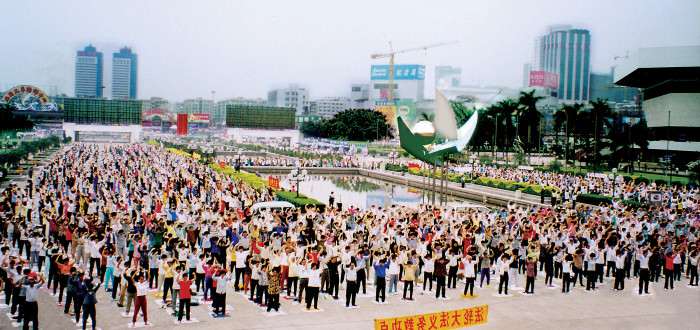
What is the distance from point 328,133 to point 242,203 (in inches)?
3348

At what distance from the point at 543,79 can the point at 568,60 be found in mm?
18927

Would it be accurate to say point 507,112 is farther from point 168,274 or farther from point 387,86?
point 387,86

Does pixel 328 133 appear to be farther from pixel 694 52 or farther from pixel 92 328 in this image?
pixel 92 328

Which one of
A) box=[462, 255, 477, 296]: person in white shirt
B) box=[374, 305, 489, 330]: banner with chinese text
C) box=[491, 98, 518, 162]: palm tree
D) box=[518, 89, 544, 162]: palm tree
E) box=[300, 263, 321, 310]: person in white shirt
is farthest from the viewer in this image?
box=[491, 98, 518, 162]: palm tree

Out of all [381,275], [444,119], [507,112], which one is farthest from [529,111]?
[381,275]

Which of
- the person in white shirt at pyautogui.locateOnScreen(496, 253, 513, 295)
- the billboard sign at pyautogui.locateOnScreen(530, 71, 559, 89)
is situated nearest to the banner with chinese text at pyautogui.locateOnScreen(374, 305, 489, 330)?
the person in white shirt at pyautogui.locateOnScreen(496, 253, 513, 295)

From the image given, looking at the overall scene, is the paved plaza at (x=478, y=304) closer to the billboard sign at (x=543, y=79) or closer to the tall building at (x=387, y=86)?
the billboard sign at (x=543, y=79)

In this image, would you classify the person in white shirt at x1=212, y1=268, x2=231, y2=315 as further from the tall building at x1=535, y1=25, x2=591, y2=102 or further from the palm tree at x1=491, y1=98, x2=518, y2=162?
Answer: the tall building at x1=535, y1=25, x2=591, y2=102

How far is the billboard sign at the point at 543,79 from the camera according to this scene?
156m

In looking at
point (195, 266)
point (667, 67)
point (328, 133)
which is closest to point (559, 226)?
point (195, 266)

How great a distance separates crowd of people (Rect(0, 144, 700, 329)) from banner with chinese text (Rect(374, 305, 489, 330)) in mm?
2444

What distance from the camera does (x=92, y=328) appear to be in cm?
984

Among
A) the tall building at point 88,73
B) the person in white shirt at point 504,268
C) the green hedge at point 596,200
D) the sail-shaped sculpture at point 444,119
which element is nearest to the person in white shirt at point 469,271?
the person in white shirt at point 504,268

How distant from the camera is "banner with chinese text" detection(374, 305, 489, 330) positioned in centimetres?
899
